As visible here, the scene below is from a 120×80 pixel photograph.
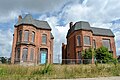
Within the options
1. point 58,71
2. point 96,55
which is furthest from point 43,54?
point 58,71

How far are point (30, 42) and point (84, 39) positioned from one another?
12133mm

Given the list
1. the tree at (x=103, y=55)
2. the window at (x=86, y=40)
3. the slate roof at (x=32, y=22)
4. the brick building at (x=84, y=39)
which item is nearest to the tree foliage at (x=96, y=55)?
the tree at (x=103, y=55)

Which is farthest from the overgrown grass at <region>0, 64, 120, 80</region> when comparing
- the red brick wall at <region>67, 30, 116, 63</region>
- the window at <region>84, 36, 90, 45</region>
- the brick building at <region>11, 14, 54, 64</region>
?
the window at <region>84, 36, 90, 45</region>

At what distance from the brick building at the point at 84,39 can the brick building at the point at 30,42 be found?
17.5 ft

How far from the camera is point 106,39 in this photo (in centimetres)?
4162

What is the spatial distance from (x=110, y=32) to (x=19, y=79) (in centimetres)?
3527

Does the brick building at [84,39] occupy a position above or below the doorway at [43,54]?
above

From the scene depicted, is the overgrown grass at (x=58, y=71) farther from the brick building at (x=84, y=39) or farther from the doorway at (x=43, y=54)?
the doorway at (x=43, y=54)

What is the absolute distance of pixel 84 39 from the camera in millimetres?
36312

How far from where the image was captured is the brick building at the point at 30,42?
3176 cm

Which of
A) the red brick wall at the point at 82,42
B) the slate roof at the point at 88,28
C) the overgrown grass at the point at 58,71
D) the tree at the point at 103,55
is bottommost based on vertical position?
the overgrown grass at the point at 58,71

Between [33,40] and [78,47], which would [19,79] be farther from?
[78,47]

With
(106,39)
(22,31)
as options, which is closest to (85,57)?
(106,39)

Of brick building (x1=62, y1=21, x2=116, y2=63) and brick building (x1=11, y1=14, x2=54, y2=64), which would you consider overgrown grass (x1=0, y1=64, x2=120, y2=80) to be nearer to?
brick building (x1=11, y1=14, x2=54, y2=64)
